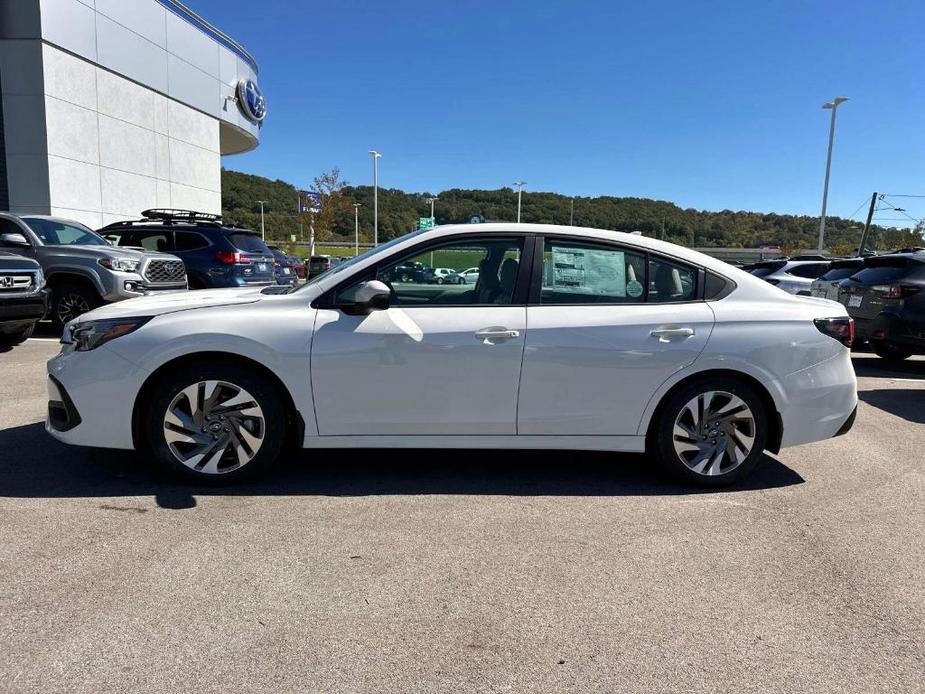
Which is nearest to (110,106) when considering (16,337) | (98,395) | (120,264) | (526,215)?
(120,264)

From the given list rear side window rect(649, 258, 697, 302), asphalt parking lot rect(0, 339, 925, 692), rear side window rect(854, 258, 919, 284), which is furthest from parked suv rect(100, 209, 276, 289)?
rear side window rect(854, 258, 919, 284)

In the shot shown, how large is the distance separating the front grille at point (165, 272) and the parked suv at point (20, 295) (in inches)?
70.2

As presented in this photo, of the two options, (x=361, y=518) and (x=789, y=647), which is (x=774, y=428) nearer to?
(x=789, y=647)

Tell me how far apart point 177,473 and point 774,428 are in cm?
360

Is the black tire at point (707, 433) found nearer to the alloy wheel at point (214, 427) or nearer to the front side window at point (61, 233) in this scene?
the alloy wheel at point (214, 427)

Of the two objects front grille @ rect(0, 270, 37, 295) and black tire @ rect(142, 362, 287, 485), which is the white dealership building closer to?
Answer: front grille @ rect(0, 270, 37, 295)

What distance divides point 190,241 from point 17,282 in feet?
13.3

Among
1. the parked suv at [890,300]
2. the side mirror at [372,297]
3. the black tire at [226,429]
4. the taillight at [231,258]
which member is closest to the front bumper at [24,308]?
the taillight at [231,258]

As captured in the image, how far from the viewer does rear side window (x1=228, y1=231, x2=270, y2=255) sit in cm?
1155

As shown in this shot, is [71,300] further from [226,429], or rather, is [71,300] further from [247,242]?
[226,429]

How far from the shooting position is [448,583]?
2.85 meters

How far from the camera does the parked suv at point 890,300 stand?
26.0ft

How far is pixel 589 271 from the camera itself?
13.2 ft

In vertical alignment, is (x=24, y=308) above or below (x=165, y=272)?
below
